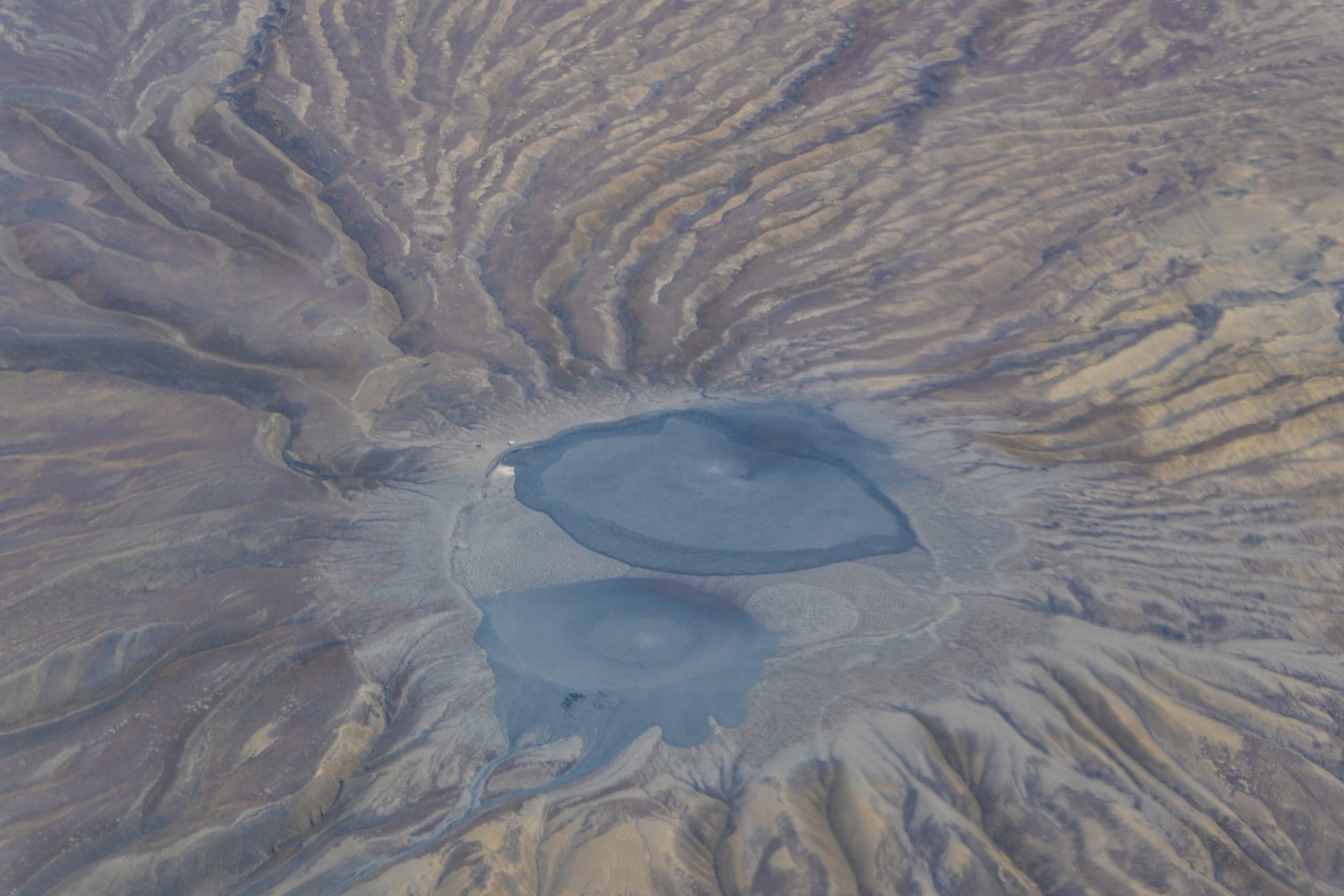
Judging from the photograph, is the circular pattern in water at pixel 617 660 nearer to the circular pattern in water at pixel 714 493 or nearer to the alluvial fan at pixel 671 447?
the alluvial fan at pixel 671 447

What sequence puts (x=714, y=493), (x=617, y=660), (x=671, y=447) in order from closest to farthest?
(x=617, y=660)
(x=714, y=493)
(x=671, y=447)

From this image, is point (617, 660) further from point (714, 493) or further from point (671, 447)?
point (671, 447)

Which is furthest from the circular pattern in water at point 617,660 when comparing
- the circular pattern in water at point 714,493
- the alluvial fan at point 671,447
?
the circular pattern in water at point 714,493

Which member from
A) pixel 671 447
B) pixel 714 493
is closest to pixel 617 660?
pixel 714 493

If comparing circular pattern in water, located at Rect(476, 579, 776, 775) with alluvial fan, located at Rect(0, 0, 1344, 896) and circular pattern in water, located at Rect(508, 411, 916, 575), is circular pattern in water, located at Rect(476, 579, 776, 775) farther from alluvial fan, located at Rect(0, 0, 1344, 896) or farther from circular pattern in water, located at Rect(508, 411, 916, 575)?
circular pattern in water, located at Rect(508, 411, 916, 575)

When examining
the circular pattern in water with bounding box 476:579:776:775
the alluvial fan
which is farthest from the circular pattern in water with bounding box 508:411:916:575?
the circular pattern in water with bounding box 476:579:776:775
